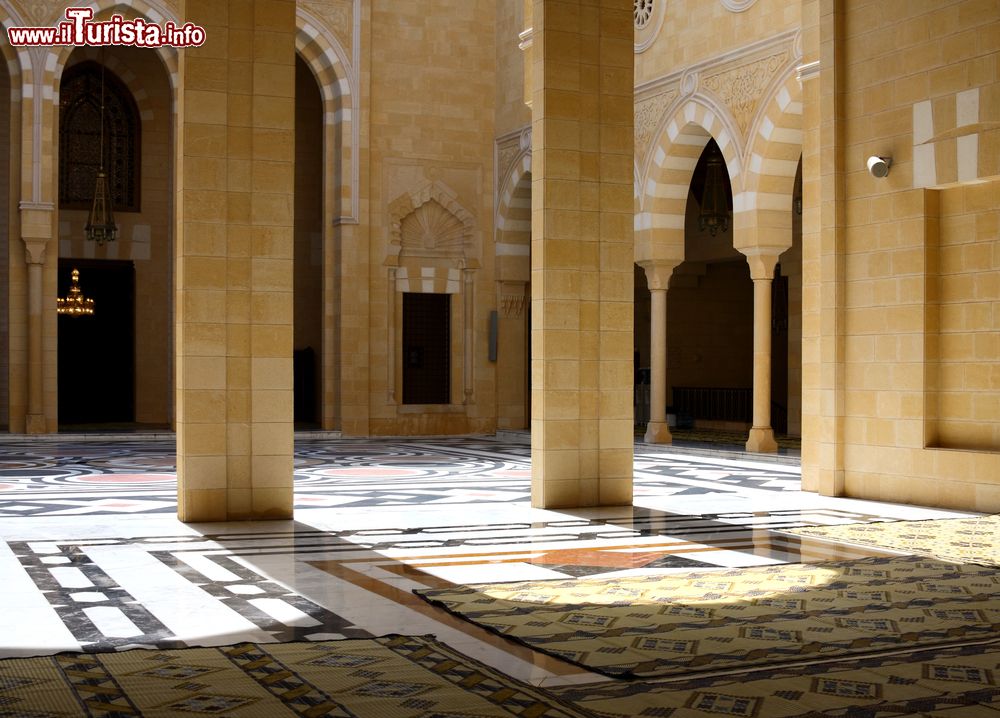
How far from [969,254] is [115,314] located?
14.2 metres

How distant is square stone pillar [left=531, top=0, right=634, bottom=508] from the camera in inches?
288

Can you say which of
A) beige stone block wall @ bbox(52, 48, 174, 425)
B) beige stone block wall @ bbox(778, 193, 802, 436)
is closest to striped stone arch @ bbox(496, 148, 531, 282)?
beige stone block wall @ bbox(778, 193, 802, 436)

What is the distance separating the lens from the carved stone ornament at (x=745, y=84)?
475 inches

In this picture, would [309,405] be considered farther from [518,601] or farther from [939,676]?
[939,676]

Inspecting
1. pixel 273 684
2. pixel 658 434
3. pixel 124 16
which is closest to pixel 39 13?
pixel 124 16

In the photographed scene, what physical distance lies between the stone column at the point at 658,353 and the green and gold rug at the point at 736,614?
8925mm

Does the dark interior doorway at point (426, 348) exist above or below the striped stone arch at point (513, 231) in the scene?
below

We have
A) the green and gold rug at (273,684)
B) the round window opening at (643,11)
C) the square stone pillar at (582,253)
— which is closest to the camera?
the green and gold rug at (273,684)

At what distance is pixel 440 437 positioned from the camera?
16.2 metres

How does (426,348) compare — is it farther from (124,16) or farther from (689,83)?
(124,16)

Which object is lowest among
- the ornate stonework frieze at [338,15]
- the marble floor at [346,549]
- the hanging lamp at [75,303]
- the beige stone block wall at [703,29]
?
the marble floor at [346,549]

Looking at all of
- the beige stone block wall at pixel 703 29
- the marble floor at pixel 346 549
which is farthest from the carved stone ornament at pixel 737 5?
the marble floor at pixel 346 549

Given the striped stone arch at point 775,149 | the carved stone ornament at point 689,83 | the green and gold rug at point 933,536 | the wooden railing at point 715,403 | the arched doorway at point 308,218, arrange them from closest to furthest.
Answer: the green and gold rug at point 933,536 < the striped stone arch at point 775,149 < the carved stone ornament at point 689,83 < the wooden railing at point 715,403 < the arched doorway at point 308,218

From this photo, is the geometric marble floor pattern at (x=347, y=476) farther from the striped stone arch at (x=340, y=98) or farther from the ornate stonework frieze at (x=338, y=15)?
the ornate stonework frieze at (x=338, y=15)
